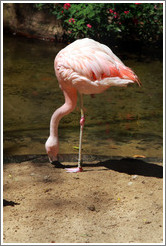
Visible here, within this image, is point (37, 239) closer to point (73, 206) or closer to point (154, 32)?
point (73, 206)

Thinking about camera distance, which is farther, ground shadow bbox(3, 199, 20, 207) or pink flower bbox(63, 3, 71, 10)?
pink flower bbox(63, 3, 71, 10)

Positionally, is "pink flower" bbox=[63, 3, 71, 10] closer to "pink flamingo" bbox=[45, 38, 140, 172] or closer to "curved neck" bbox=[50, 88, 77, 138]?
"pink flamingo" bbox=[45, 38, 140, 172]

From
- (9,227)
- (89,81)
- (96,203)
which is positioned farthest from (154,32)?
(9,227)

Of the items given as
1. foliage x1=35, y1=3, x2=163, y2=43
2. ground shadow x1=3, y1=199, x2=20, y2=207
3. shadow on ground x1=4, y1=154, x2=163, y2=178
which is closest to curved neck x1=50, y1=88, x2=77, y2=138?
shadow on ground x1=4, y1=154, x2=163, y2=178

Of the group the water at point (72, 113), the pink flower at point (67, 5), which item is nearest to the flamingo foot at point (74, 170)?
the water at point (72, 113)

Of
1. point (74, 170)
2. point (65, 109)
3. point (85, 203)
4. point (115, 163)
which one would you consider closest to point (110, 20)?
point (65, 109)

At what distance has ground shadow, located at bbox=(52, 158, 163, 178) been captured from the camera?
10.7ft

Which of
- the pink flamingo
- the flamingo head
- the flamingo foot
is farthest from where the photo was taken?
the flamingo foot

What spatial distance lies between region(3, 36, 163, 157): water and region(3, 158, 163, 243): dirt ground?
0.52 meters

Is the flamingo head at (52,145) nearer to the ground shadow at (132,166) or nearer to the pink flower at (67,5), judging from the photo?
the ground shadow at (132,166)

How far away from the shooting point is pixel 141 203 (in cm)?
273

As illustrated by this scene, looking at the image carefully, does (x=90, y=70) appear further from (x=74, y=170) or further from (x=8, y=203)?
(x=8, y=203)

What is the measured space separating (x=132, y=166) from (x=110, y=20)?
59.3 inches

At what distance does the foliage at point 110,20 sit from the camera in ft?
12.0
